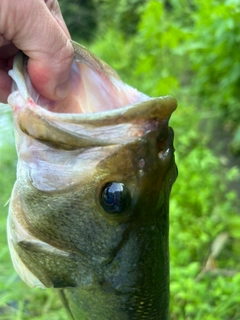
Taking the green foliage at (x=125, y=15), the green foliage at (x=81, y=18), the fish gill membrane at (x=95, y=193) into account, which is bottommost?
the green foliage at (x=81, y=18)

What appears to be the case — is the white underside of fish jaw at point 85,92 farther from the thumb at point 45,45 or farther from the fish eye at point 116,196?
the fish eye at point 116,196

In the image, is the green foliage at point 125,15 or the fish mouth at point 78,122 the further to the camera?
the green foliage at point 125,15

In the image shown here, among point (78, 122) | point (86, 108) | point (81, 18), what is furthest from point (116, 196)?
point (81, 18)

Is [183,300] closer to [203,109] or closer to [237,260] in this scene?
[237,260]

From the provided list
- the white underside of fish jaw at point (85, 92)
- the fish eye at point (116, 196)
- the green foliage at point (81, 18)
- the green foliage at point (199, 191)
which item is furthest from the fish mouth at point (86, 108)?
the green foliage at point (81, 18)

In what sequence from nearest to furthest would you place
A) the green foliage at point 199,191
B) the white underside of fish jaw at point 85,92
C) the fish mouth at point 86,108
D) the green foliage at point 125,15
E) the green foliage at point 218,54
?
the fish mouth at point 86,108
the white underside of fish jaw at point 85,92
the green foliage at point 199,191
the green foliage at point 218,54
the green foliage at point 125,15

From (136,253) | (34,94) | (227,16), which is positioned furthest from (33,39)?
(227,16)

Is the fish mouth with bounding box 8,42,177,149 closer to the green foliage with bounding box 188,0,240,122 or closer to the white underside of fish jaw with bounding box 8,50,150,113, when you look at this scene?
the white underside of fish jaw with bounding box 8,50,150,113

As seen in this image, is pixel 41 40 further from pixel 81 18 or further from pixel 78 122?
pixel 81 18
